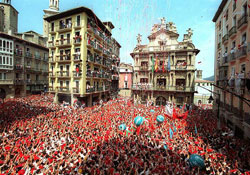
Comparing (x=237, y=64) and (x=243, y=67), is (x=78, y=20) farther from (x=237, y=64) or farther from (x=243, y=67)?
(x=243, y=67)

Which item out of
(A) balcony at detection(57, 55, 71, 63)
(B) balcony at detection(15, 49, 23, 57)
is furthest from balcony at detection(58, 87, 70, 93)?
(B) balcony at detection(15, 49, 23, 57)

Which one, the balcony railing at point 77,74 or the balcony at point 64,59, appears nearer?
the balcony railing at point 77,74

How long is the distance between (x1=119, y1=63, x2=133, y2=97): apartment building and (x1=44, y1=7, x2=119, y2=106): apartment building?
45.1 ft

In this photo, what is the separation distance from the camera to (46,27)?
44.4 meters

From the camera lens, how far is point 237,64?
14523 mm

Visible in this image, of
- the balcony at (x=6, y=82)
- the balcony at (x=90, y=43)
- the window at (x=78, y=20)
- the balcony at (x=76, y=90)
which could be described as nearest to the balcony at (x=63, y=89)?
the balcony at (x=76, y=90)

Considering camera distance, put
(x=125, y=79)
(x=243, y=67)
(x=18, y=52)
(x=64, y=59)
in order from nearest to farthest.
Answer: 1. (x=243, y=67)
2. (x=64, y=59)
3. (x=18, y=52)
4. (x=125, y=79)

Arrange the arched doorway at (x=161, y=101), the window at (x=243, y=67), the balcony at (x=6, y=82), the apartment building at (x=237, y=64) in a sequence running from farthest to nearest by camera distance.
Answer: the arched doorway at (x=161, y=101), the balcony at (x=6, y=82), the window at (x=243, y=67), the apartment building at (x=237, y=64)

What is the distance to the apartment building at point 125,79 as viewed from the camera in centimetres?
3759

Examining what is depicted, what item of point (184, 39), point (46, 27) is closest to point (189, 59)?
point (184, 39)

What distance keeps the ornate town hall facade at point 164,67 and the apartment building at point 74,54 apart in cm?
906

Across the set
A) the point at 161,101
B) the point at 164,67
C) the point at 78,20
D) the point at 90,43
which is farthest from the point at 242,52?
the point at 78,20

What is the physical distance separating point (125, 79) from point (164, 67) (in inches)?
608

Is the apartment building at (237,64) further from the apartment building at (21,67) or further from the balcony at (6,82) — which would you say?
the balcony at (6,82)
